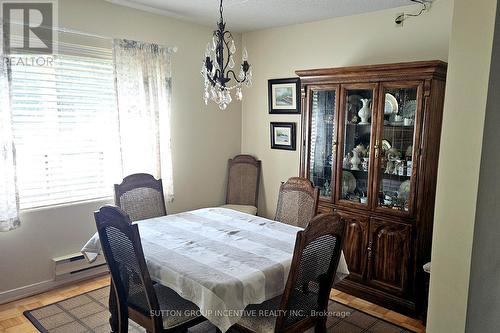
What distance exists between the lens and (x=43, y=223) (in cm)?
314

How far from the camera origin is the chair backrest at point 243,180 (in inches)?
174

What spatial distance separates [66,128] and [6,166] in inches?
22.1

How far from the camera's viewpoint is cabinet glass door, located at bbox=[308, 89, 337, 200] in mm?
3434

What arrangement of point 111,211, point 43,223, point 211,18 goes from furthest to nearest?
point 211,18
point 43,223
point 111,211

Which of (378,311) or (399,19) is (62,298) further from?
(399,19)

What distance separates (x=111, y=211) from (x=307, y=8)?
249cm

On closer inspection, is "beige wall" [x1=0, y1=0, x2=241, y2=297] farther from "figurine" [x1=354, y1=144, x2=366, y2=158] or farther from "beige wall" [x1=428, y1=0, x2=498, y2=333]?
"beige wall" [x1=428, y1=0, x2=498, y2=333]

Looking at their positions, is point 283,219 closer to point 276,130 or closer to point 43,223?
point 276,130

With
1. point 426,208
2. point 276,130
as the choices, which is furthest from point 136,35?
point 426,208

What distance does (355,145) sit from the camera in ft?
10.8

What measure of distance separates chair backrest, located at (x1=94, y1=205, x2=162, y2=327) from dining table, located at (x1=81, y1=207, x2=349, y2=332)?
0.12m

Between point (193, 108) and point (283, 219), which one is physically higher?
point (193, 108)

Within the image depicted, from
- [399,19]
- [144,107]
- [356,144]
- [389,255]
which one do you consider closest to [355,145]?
[356,144]

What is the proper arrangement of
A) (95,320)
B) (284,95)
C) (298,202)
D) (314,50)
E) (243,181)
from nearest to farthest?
1. (95,320)
2. (298,202)
3. (314,50)
4. (284,95)
5. (243,181)
